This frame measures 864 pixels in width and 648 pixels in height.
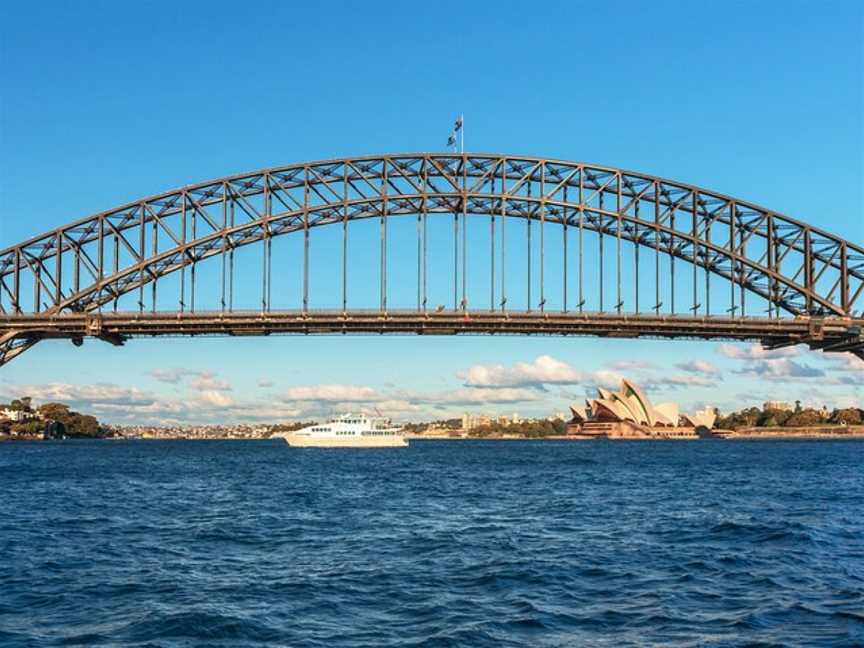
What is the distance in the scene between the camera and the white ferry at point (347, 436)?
130000mm

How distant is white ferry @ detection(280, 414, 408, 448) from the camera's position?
13000 cm

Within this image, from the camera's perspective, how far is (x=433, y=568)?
2189 centimetres

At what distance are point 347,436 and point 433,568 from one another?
359 feet

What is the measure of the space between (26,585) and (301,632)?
6949 mm

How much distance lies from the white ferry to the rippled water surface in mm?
88529

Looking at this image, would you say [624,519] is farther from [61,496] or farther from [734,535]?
[61,496]

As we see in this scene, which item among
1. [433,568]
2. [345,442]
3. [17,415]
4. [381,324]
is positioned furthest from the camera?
[17,415]

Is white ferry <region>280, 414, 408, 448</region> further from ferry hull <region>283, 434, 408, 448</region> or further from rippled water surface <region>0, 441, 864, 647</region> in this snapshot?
rippled water surface <region>0, 441, 864, 647</region>

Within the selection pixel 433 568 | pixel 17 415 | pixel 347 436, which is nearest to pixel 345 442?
pixel 347 436

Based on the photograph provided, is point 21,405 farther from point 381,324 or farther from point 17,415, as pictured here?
point 381,324

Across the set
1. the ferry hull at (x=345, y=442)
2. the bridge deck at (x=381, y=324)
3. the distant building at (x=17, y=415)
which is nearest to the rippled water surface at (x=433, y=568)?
the bridge deck at (x=381, y=324)

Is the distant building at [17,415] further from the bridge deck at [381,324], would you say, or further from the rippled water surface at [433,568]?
the rippled water surface at [433,568]

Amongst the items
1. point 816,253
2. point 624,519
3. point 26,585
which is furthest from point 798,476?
point 816,253

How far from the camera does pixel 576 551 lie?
24.3 metres
